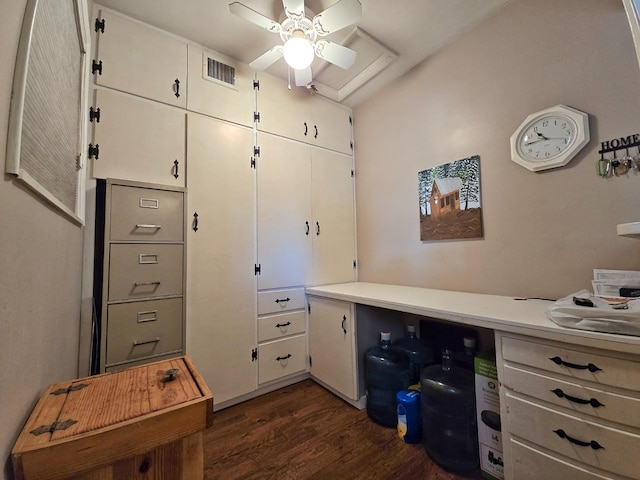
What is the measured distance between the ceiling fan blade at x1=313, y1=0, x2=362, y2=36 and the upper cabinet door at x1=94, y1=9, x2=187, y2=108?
3.55ft

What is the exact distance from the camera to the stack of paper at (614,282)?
124 cm

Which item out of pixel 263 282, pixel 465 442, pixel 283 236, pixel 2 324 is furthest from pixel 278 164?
pixel 465 442

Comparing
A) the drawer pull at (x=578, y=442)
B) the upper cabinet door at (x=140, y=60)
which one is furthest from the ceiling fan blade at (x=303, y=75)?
the drawer pull at (x=578, y=442)

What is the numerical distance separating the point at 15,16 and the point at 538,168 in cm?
229

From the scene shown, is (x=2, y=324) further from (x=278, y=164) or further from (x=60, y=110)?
(x=278, y=164)

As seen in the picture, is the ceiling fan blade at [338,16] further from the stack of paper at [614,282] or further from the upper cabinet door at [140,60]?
the stack of paper at [614,282]

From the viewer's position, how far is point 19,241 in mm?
629

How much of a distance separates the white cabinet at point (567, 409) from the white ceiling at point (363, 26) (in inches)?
84.3

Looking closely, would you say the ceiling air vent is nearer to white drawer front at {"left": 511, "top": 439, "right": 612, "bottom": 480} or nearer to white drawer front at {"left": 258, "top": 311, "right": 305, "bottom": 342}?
white drawer front at {"left": 258, "top": 311, "right": 305, "bottom": 342}

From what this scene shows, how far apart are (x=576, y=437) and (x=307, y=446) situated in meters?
1.32

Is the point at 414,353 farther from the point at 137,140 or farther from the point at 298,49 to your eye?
the point at 137,140

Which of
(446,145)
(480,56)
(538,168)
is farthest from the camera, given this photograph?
(446,145)

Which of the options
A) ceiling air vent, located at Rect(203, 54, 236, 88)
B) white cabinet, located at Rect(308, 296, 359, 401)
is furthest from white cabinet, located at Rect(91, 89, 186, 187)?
white cabinet, located at Rect(308, 296, 359, 401)

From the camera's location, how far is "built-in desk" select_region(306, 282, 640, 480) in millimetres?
923
